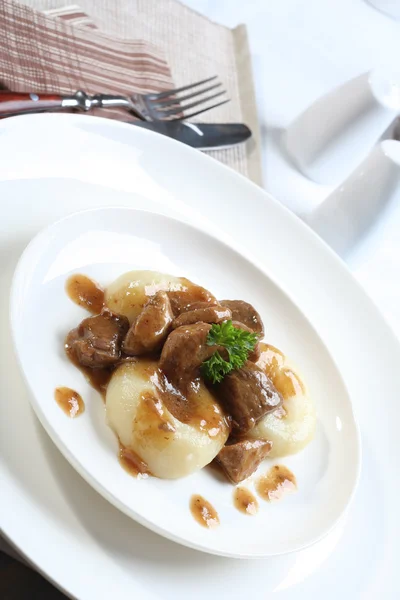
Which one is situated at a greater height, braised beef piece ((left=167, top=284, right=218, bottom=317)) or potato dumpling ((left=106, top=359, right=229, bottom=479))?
braised beef piece ((left=167, top=284, right=218, bottom=317))

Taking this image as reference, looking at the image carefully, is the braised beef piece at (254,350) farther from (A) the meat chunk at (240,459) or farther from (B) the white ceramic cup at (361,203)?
(B) the white ceramic cup at (361,203)

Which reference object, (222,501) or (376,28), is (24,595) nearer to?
(222,501)

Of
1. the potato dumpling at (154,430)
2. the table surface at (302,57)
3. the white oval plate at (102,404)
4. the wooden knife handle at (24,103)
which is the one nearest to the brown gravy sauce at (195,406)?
the potato dumpling at (154,430)

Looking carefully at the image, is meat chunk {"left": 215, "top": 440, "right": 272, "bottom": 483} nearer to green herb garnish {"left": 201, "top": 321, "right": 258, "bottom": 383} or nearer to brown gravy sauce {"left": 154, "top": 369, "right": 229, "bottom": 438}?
brown gravy sauce {"left": 154, "top": 369, "right": 229, "bottom": 438}

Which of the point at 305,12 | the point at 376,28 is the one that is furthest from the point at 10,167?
the point at 376,28

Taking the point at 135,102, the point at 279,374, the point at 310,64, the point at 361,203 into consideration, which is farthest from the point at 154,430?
the point at 310,64

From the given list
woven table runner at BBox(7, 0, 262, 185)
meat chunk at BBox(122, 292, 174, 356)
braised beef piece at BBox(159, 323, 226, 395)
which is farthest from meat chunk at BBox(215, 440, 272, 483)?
woven table runner at BBox(7, 0, 262, 185)

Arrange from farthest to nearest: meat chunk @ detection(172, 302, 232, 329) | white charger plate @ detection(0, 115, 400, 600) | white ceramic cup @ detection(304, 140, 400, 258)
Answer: white ceramic cup @ detection(304, 140, 400, 258)
meat chunk @ detection(172, 302, 232, 329)
white charger plate @ detection(0, 115, 400, 600)
